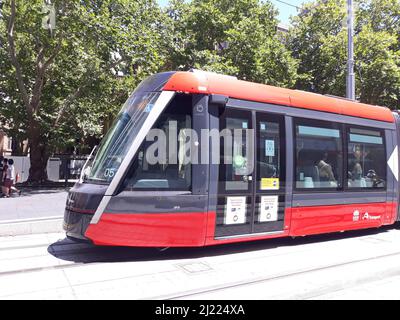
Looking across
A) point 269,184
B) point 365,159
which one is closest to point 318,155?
point 269,184

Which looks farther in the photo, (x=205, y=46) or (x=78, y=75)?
(x=205, y=46)

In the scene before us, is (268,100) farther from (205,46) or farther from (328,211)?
(205,46)

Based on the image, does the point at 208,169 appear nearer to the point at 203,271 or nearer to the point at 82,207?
the point at 203,271

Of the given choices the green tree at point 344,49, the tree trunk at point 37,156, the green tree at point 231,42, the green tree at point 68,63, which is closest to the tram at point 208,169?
the green tree at point 68,63

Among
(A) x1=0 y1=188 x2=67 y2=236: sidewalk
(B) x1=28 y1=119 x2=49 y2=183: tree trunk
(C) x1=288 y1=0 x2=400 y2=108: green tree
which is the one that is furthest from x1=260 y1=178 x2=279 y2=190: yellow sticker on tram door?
(C) x1=288 y1=0 x2=400 y2=108: green tree

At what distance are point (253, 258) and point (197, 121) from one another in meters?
2.43

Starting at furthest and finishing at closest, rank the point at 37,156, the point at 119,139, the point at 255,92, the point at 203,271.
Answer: the point at 37,156
the point at 255,92
the point at 119,139
the point at 203,271

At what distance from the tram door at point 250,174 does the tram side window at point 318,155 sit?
1.56 ft

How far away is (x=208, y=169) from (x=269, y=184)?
1.30 meters

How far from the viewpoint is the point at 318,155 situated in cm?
780

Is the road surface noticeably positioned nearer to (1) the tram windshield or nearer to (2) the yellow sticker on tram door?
(2) the yellow sticker on tram door

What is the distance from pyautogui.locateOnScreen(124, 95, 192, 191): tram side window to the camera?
19.8 ft
